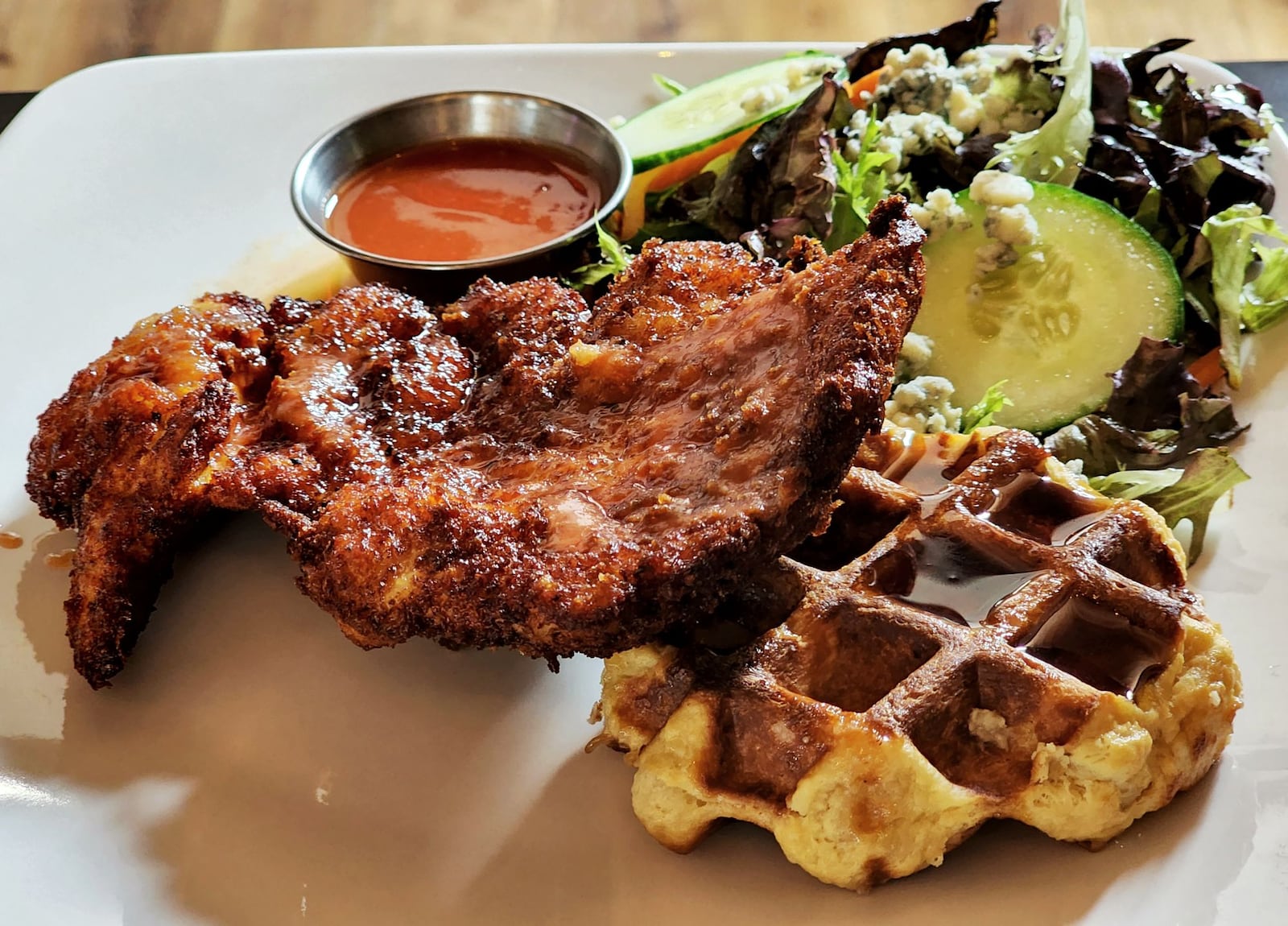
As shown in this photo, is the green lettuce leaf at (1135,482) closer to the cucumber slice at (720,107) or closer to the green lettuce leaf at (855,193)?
the green lettuce leaf at (855,193)

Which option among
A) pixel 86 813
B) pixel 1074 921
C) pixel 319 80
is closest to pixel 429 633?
pixel 86 813

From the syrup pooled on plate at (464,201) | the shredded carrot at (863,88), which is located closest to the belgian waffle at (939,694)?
the syrup pooled on plate at (464,201)

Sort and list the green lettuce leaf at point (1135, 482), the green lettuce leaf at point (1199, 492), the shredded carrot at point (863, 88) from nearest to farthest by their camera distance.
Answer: the green lettuce leaf at point (1199, 492) → the green lettuce leaf at point (1135, 482) → the shredded carrot at point (863, 88)

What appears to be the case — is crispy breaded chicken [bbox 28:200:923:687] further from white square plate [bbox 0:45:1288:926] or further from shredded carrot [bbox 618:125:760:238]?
shredded carrot [bbox 618:125:760:238]

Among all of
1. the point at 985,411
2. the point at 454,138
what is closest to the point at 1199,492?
the point at 985,411

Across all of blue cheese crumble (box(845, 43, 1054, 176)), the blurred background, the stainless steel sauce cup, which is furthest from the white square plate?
the blurred background

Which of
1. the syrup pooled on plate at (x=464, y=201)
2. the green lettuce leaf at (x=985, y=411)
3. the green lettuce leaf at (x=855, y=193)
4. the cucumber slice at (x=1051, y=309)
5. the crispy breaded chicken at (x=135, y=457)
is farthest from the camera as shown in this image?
the green lettuce leaf at (x=855, y=193)

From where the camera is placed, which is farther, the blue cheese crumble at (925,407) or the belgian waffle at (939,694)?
the blue cheese crumble at (925,407)
